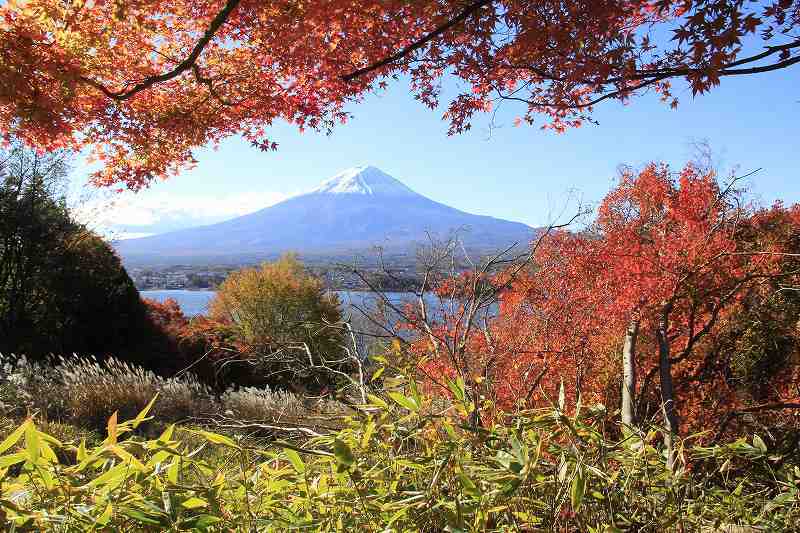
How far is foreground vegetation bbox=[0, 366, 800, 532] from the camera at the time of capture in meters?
0.69

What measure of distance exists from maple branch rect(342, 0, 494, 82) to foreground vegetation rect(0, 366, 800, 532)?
3.54 metres

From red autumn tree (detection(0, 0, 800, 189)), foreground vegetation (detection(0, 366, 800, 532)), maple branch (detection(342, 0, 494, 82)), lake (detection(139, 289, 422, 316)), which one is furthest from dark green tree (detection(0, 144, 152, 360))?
foreground vegetation (detection(0, 366, 800, 532))

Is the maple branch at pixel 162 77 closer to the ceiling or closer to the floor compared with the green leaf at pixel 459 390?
closer to the ceiling

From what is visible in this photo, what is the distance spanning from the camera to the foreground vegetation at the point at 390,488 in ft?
2.26

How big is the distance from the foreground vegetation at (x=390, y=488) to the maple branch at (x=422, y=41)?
3.54m

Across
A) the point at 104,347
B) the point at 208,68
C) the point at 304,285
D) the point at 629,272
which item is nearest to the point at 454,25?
the point at 208,68

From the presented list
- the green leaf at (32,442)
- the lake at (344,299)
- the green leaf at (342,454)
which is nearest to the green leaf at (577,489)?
the green leaf at (342,454)

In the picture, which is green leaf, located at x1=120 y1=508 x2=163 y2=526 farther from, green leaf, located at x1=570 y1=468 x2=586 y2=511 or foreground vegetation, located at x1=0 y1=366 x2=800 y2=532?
green leaf, located at x1=570 y1=468 x2=586 y2=511

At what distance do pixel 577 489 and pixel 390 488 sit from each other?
272mm

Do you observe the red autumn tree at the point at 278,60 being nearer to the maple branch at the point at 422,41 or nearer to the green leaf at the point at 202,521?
the maple branch at the point at 422,41

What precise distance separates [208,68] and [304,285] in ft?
74.2

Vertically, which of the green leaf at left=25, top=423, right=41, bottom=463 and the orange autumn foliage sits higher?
the green leaf at left=25, top=423, right=41, bottom=463

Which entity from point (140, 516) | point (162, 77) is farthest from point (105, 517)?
point (162, 77)

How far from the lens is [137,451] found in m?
0.78
